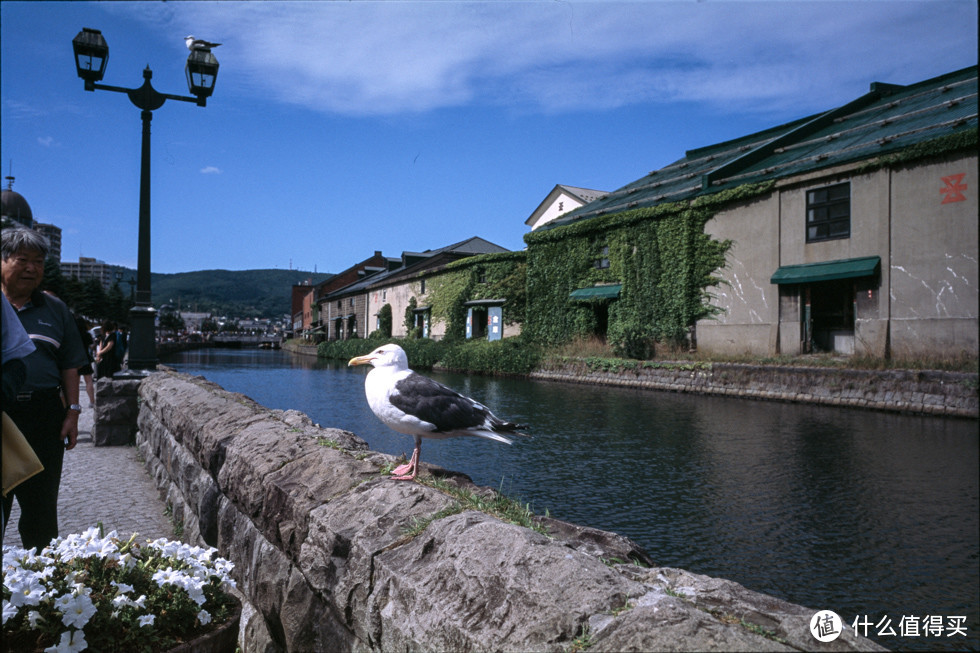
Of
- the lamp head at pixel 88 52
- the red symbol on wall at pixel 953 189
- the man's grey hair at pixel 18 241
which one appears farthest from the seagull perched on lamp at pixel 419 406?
the lamp head at pixel 88 52

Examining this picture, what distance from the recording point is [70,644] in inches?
74.9

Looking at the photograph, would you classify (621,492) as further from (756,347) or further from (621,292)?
(621,292)

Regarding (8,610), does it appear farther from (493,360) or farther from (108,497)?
(493,360)

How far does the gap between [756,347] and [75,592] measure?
15912 mm

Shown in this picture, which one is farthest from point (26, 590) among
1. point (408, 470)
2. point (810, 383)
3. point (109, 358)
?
point (810, 383)

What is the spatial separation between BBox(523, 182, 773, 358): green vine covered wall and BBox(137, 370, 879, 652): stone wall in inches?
609

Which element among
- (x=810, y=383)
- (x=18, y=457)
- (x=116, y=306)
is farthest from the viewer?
(x=116, y=306)

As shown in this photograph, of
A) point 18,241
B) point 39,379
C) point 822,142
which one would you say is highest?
point 822,142

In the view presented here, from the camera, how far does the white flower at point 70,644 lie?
1852 millimetres

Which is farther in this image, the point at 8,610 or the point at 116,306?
the point at 116,306

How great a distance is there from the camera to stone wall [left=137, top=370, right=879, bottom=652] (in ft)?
4.49

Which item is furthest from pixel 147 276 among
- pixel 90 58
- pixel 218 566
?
pixel 218 566

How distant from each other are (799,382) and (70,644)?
1319 centimetres

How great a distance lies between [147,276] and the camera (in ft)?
31.8
